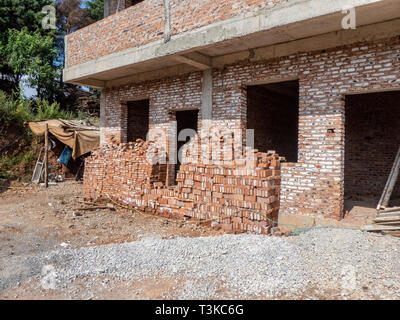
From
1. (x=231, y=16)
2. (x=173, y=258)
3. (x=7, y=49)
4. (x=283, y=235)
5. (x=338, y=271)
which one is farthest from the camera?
(x=7, y=49)

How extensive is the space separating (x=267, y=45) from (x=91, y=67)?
531 cm

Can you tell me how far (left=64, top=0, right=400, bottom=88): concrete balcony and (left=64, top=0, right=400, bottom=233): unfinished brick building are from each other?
2cm

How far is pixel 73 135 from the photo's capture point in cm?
1143

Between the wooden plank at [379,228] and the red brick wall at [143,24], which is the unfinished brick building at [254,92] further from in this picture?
the wooden plank at [379,228]

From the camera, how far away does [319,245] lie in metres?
4.03

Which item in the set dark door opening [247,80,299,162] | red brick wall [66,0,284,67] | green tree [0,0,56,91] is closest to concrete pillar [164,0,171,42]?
red brick wall [66,0,284,67]

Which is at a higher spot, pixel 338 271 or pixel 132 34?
pixel 132 34

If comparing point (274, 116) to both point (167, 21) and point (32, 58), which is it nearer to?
point (167, 21)

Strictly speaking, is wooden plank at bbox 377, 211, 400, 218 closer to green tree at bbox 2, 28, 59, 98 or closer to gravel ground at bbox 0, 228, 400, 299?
gravel ground at bbox 0, 228, 400, 299

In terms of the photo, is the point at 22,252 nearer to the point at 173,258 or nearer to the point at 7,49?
the point at 173,258

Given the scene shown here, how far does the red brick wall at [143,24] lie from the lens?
5.79 m

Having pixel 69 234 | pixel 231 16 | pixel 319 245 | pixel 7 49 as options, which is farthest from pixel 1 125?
pixel 319 245

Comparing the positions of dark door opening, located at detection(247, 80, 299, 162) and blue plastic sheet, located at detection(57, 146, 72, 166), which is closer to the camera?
dark door opening, located at detection(247, 80, 299, 162)

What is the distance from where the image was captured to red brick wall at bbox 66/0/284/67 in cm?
579
